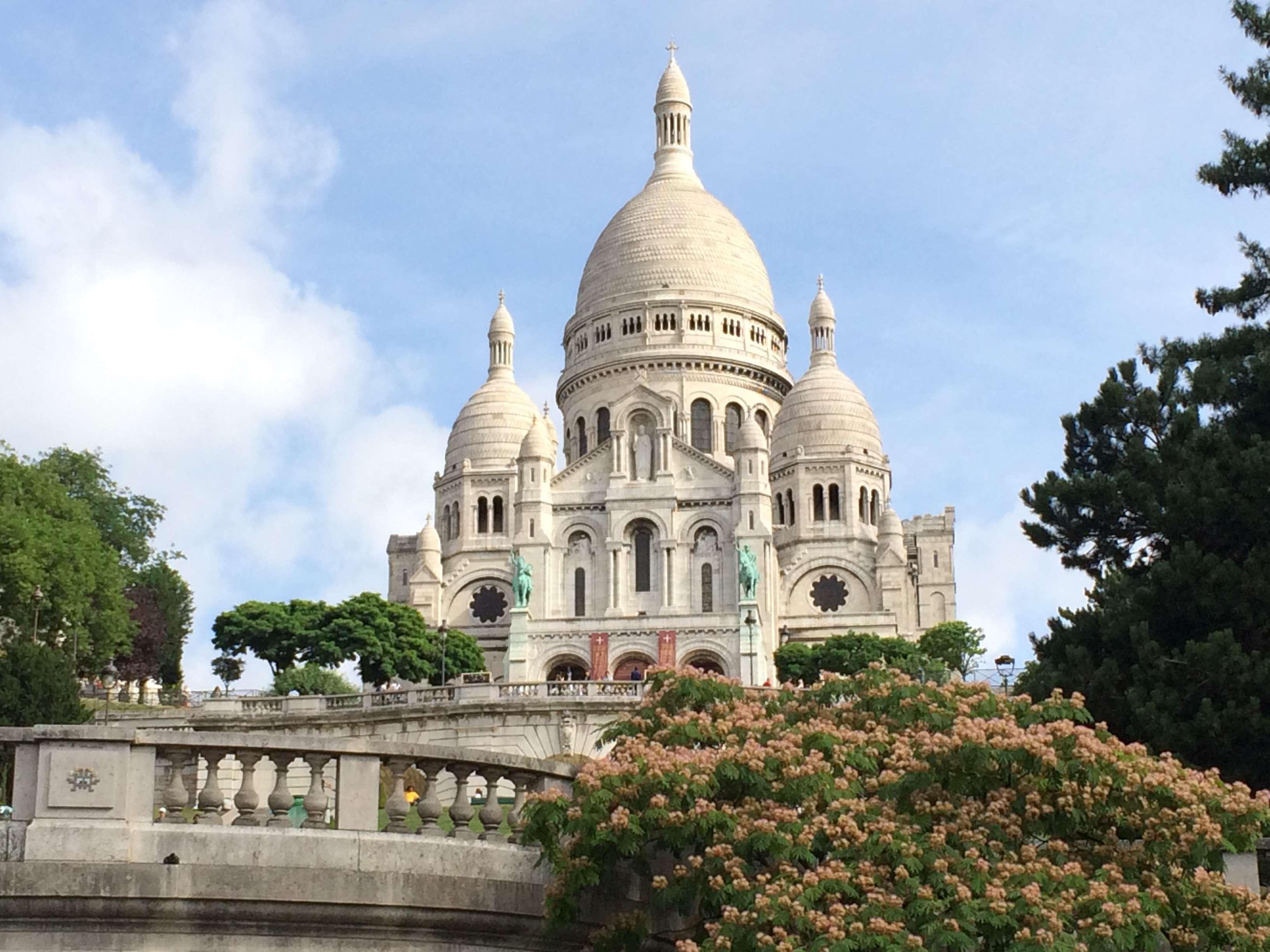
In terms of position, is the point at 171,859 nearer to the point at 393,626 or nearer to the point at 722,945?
the point at 722,945

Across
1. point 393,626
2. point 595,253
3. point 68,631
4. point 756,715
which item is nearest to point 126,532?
point 393,626

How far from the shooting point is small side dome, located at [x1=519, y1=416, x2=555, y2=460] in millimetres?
93562

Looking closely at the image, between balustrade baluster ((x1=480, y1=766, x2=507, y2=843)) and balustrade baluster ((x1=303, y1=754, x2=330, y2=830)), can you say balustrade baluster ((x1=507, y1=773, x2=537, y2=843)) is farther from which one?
balustrade baluster ((x1=303, y1=754, x2=330, y2=830))

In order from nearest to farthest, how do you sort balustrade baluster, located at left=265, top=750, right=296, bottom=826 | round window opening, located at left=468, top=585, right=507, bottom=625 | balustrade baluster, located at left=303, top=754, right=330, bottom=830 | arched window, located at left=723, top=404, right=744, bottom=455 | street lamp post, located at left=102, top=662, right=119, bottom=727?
balustrade baluster, located at left=265, top=750, right=296, bottom=826
balustrade baluster, located at left=303, top=754, right=330, bottom=830
street lamp post, located at left=102, top=662, right=119, bottom=727
round window opening, located at left=468, top=585, right=507, bottom=625
arched window, located at left=723, top=404, right=744, bottom=455

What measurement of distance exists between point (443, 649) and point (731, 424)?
31457 millimetres

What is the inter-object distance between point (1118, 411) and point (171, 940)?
21159mm

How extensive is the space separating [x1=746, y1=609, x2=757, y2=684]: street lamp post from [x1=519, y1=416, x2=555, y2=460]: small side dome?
1436 centimetres

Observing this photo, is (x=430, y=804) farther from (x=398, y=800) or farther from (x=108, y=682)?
(x=108, y=682)

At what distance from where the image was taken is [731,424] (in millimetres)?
103625

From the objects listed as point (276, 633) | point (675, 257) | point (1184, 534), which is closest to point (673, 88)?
point (675, 257)

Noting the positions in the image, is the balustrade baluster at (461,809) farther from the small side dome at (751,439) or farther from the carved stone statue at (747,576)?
the small side dome at (751,439)

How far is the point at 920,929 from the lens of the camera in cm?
1423

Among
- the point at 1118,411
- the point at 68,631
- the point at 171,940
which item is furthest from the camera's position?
the point at 68,631

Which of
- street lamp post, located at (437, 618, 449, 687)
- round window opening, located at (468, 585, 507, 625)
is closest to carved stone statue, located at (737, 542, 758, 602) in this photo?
street lamp post, located at (437, 618, 449, 687)
